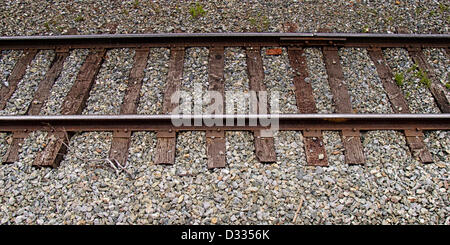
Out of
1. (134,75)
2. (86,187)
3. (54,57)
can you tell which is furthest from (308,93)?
(54,57)

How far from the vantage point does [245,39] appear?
206 inches

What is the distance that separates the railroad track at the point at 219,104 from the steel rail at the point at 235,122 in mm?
12

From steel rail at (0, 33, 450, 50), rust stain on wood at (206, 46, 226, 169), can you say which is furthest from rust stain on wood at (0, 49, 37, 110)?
rust stain on wood at (206, 46, 226, 169)

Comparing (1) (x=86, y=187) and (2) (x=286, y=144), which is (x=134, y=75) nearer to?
(1) (x=86, y=187)

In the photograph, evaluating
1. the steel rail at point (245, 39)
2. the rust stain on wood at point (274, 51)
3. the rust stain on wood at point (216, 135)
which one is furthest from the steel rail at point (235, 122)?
the steel rail at point (245, 39)

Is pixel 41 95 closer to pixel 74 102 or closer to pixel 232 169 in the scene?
pixel 74 102

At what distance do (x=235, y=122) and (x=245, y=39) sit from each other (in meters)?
1.60

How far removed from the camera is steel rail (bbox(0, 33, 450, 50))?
5199mm

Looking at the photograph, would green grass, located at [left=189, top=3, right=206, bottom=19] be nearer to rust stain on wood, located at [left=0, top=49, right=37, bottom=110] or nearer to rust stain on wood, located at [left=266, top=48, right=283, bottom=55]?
rust stain on wood, located at [left=266, top=48, right=283, bottom=55]

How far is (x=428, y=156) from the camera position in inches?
153

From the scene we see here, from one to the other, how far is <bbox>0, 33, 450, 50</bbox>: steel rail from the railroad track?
1 cm

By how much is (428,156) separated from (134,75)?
366 centimetres

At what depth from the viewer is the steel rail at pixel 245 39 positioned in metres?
5.20

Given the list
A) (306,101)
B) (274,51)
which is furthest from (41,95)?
(306,101)
